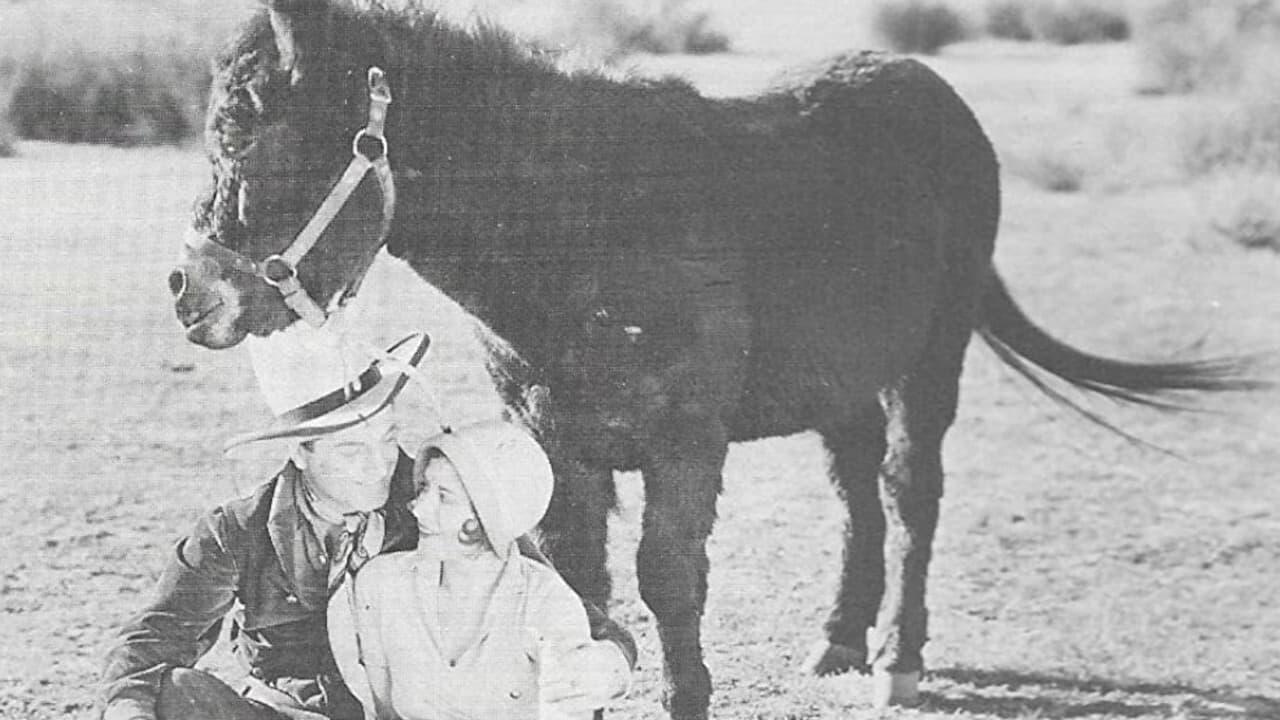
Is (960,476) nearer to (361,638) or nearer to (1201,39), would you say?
(1201,39)

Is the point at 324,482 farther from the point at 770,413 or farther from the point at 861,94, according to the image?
the point at 861,94

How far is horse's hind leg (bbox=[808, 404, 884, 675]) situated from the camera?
1.94 m

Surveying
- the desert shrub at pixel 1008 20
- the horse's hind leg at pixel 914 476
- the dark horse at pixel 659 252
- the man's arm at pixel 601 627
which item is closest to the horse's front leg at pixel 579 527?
the dark horse at pixel 659 252

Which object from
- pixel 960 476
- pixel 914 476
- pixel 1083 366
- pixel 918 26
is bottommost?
pixel 960 476

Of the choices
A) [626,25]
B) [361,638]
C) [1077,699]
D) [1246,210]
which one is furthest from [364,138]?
[1246,210]

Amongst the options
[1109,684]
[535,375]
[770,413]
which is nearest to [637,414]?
[535,375]

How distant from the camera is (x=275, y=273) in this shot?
3.85 feet

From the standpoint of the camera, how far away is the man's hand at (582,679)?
114cm

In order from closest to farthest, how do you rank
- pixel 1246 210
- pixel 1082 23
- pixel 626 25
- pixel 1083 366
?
pixel 626 25 → pixel 1083 366 → pixel 1082 23 → pixel 1246 210

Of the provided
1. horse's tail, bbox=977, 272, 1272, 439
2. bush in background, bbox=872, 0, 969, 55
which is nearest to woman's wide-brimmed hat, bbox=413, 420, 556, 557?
horse's tail, bbox=977, 272, 1272, 439

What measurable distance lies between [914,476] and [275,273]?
1.01 meters

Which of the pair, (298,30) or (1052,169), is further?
(1052,169)

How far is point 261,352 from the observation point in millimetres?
1216

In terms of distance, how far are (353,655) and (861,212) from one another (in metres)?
0.85
